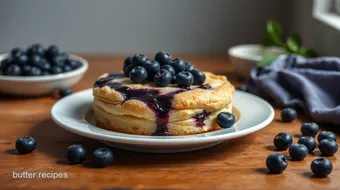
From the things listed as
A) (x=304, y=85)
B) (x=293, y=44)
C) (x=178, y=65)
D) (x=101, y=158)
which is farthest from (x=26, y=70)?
(x=293, y=44)

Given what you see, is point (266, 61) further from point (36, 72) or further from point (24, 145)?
point (24, 145)

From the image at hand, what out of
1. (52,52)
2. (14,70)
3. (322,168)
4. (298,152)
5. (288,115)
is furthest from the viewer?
(52,52)

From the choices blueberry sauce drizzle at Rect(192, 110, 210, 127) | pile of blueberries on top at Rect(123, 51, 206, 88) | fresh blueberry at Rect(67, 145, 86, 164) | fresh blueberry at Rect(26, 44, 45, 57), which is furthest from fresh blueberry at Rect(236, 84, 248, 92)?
fresh blueberry at Rect(67, 145, 86, 164)

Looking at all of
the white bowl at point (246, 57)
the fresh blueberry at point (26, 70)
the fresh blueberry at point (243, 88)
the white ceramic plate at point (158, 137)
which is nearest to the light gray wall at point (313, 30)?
the white bowl at point (246, 57)

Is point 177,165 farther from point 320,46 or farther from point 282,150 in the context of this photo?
point 320,46

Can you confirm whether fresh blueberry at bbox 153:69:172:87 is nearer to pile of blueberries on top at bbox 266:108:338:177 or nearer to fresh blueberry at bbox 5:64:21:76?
pile of blueberries on top at bbox 266:108:338:177
